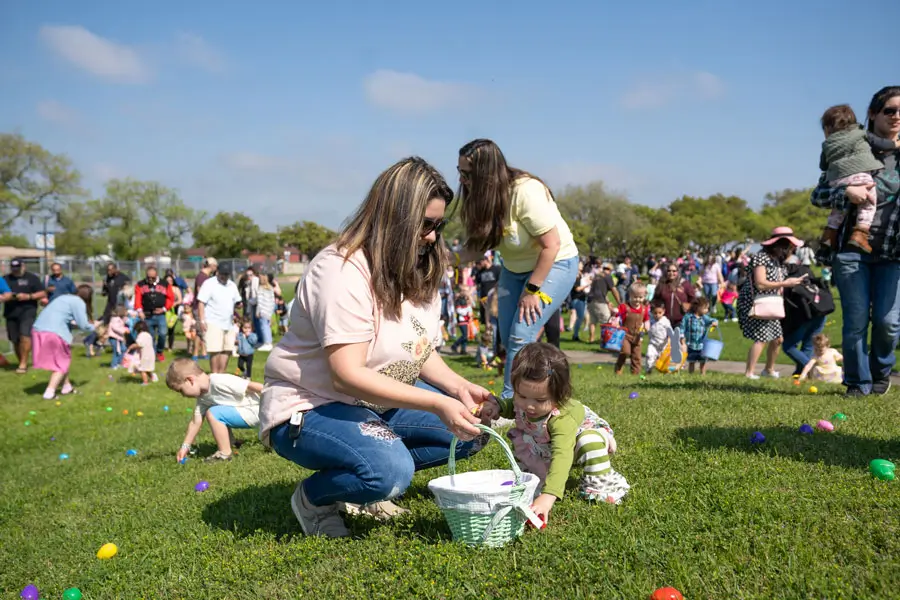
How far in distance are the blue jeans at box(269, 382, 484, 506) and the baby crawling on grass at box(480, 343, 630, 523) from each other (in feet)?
1.72

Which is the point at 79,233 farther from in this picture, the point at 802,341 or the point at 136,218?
the point at 802,341

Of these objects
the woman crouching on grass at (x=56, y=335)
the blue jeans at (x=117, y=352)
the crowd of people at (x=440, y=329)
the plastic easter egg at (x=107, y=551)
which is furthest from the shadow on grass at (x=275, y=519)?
the blue jeans at (x=117, y=352)

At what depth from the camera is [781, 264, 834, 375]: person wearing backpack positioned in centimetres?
894

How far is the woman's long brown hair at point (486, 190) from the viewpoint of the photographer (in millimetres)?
4738

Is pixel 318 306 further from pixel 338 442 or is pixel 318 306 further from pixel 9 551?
pixel 9 551

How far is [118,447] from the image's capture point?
24.8ft

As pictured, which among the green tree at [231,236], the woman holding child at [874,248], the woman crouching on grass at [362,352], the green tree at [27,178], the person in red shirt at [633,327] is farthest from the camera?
the green tree at [231,236]

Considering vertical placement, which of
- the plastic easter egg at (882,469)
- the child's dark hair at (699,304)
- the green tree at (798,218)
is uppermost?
the green tree at (798,218)

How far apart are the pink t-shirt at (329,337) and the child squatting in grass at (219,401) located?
2.87 meters

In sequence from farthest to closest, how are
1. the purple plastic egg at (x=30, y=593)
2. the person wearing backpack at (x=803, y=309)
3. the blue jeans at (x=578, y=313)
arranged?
the blue jeans at (x=578, y=313) < the person wearing backpack at (x=803, y=309) < the purple plastic egg at (x=30, y=593)

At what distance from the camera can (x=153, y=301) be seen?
620 inches

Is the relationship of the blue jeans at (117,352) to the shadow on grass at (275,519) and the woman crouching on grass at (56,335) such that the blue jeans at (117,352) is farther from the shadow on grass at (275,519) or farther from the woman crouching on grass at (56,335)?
the shadow on grass at (275,519)

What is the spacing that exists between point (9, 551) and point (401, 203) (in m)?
3.48

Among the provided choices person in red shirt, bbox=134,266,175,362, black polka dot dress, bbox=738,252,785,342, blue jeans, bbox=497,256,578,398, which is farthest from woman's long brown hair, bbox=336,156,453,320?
person in red shirt, bbox=134,266,175,362
